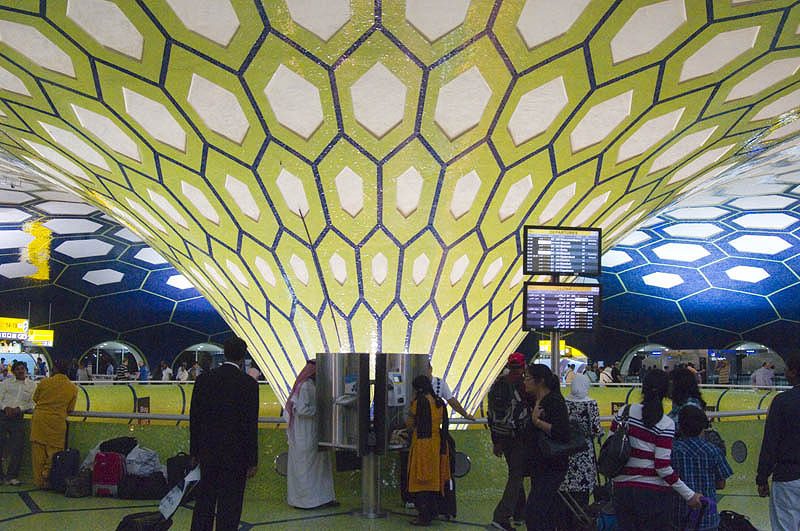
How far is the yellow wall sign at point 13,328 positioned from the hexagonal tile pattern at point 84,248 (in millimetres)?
2983

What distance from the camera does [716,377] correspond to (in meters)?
30.0

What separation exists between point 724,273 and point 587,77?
79.6 feet

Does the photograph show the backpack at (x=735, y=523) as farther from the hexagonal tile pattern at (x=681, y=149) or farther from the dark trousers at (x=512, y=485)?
the hexagonal tile pattern at (x=681, y=149)

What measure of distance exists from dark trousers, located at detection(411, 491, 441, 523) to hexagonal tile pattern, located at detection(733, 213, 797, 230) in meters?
21.9

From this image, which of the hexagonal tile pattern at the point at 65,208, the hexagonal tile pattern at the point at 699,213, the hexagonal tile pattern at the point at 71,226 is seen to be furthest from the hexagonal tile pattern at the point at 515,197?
the hexagonal tile pattern at the point at 71,226

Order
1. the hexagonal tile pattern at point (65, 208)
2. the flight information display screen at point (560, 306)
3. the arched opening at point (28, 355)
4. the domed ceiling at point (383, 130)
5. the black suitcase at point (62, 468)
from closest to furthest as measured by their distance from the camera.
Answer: the domed ceiling at point (383, 130), the flight information display screen at point (560, 306), the black suitcase at point (62, 468), the hexagonal tile pattern at point (65, 208), the arched opening at point (28, 355)

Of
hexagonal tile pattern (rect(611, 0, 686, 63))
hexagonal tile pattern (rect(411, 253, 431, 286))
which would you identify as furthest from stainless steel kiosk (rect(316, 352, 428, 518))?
hexagonal tile pattern (rect(611, 0, 686, 63))

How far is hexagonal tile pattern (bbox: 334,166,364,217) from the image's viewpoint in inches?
308

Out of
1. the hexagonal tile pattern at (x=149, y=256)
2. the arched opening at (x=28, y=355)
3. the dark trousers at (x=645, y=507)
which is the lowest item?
the dark trousers at (x=645, y=507)

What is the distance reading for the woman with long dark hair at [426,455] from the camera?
622cm

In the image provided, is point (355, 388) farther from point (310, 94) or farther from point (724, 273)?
point (724, 273)

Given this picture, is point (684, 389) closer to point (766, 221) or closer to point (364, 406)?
point (364, 406)

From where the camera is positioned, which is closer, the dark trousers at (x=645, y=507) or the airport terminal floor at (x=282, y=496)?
the dark trousers at (x=645, y=507)

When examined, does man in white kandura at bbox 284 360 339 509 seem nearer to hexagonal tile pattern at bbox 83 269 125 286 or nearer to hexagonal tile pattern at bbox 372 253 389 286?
hexagonal tile pattern at bbox 372 253 389 286
